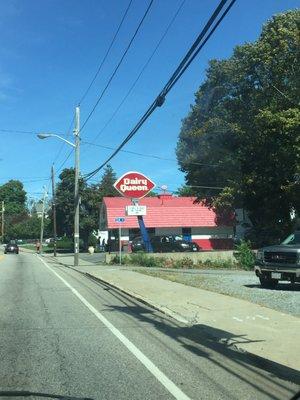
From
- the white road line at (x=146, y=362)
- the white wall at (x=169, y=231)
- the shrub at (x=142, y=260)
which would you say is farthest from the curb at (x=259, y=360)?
the white wall at (x=169, y=231)

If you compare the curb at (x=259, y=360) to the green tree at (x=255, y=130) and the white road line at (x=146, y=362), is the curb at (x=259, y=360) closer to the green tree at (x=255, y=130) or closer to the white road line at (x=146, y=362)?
the white road line at (x=146, y=362)

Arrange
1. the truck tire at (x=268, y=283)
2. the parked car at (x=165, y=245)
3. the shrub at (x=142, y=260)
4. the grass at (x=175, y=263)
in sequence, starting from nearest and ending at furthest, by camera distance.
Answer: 1. the truck tire at (x=268, y=283)
2. the grass at (x=175, y=263)
3. the shrub at (x=142, y=260)
4. the parked car at (x=165, y=245)

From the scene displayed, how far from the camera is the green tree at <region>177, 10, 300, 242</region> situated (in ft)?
128

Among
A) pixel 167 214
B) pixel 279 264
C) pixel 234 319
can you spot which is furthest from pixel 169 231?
pixel 234 319

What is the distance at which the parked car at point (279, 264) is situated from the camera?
57.0 feet

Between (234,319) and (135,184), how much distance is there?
27.5 m

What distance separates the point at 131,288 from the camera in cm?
1900

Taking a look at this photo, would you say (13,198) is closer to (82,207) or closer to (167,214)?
(82,207)

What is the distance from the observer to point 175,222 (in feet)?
209

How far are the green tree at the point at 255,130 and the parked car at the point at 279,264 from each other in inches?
755

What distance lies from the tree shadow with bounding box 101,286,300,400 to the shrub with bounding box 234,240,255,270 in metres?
18.2

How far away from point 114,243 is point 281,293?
43251 mm

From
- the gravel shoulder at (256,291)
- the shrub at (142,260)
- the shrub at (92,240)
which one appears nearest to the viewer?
the gravel shoulder at (256,291)

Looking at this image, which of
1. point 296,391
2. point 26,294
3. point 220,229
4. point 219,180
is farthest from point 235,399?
point 220,229
